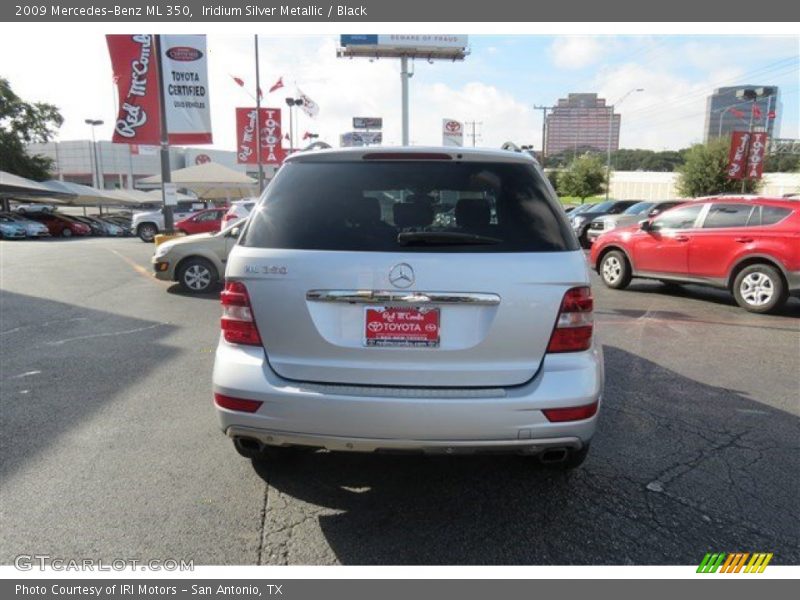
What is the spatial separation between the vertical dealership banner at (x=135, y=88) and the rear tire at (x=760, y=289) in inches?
504

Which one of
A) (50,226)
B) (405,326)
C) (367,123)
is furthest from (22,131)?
(405,326)

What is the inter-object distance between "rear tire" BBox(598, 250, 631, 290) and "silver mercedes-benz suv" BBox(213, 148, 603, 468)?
8.36 meters

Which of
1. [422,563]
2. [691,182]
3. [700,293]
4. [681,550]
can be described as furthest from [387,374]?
[691,182]

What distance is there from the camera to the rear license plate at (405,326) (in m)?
2.68

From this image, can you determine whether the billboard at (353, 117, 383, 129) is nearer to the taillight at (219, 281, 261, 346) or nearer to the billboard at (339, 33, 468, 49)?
the billboard at (339, 33, 468, 49)

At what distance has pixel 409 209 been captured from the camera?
291 cm

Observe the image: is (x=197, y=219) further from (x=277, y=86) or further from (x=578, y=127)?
(x=578, y=127)

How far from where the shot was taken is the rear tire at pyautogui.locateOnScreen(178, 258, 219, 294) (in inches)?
415

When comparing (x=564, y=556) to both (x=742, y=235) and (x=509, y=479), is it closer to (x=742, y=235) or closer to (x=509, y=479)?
(x=509, y=479)

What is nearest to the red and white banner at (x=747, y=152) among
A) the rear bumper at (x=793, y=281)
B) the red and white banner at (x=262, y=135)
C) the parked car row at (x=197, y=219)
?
the rear bumper at (x=793, y=281)

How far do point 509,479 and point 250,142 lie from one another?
2599 centimetres

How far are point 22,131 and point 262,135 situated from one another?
1384 inches

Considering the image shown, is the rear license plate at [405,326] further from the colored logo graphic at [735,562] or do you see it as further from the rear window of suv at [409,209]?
the colored logo graphic at [735,562]

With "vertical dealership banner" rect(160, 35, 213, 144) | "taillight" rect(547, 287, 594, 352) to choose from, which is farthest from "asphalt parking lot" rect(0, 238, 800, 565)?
"vertical dealership banner" rect(160, 35, 213, 144)
